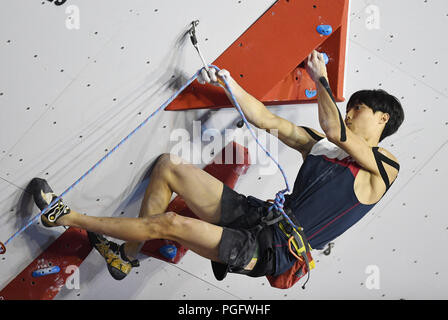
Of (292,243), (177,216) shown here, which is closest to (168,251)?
(177,216)

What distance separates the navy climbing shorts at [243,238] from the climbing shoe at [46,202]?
0.56m

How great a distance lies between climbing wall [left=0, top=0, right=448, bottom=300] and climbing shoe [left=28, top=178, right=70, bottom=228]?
0.04m

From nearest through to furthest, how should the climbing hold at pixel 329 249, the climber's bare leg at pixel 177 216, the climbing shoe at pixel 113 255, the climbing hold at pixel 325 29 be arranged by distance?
the climber's bare leg at pixel 177 216 < the climbing hold at pixel 325 29 < the climbing shoe at pixel 113 255 < the climbing hold at pixel 329 249

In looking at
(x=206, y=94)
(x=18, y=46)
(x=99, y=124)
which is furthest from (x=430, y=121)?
(x=18, y=46)

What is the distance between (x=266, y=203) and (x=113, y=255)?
62 centimetres

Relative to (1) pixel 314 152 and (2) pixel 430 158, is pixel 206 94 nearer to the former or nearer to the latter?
(1) pixel 314 152

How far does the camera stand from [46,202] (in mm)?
1958

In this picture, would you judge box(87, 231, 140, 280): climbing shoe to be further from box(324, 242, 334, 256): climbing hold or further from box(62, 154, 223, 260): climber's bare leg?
box(324, 242, 334, 256): climbing hold

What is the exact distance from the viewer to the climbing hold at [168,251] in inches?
86.0

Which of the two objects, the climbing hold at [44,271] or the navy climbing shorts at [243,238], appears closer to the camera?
the navy climbing shorts at [243,238]

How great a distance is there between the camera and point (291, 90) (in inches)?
80.0

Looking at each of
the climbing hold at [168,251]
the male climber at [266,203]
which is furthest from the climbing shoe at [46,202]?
the climbing hold at [168,251]

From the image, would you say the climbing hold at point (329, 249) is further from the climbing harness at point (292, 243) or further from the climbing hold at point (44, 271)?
the climbing hold at point (44, 271)
